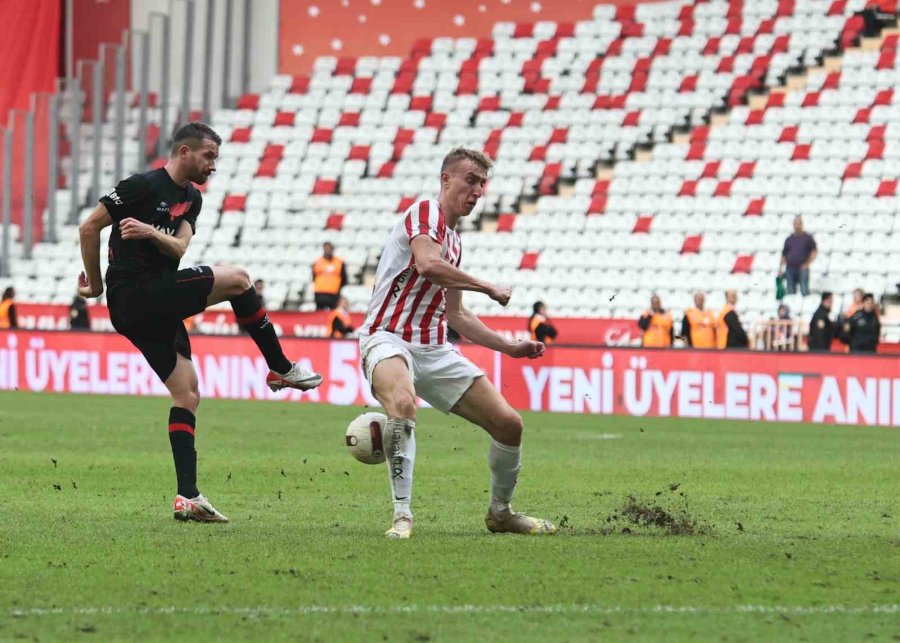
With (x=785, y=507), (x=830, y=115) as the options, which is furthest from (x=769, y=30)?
(x=785, y=507)

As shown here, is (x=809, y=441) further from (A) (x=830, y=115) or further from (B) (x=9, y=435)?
(A) (x=830, y=115)

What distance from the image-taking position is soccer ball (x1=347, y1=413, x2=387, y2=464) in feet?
27.5

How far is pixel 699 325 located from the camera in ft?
79.5

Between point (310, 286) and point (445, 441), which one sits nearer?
point (445, 441)

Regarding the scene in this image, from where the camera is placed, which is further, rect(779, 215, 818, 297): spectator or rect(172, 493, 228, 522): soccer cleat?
rect(779, 215, 818, 297): spectator

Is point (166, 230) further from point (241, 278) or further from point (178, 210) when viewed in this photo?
point (241, 278)

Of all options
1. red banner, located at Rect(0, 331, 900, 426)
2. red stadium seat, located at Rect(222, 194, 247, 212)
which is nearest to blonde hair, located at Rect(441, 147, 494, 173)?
red banner, located at Rect(0, 331, 900, 426)

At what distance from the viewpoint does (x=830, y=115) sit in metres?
28.9

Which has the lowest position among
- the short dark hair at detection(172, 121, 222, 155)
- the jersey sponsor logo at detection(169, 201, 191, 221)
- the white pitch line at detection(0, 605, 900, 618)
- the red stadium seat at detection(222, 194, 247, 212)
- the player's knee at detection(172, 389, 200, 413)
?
the white pitch line at detection(0, 605, 900, 618)

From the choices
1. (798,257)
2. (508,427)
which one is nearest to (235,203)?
(798,257)

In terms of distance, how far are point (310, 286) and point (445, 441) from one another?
47.7 feet

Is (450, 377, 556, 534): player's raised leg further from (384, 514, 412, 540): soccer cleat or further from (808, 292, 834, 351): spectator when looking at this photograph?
(808, 292, 834, 351): spectator

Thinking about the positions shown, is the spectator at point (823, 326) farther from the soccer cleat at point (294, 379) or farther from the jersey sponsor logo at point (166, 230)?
the jersey sponsor logo at point (166, 230)

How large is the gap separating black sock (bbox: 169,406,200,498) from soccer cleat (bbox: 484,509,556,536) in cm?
164
